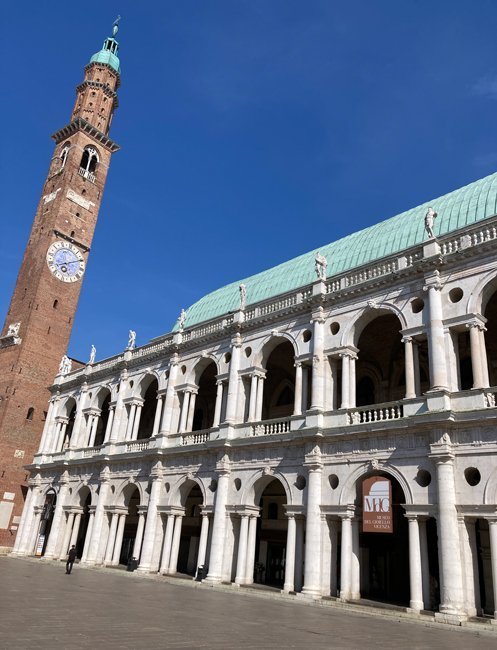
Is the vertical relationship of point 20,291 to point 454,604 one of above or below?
above

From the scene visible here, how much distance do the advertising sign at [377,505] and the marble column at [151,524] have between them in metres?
13.9

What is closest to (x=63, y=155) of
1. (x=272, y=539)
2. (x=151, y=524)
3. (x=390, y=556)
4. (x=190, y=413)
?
(x=190, y=413)

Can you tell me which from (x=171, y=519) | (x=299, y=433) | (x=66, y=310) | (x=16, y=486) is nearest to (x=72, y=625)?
(x=299, y=433)

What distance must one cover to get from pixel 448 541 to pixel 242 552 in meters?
10.6

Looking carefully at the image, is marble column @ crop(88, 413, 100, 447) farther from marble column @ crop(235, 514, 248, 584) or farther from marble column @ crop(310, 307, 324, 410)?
marble column @ crop(310, 307, 324, 410)

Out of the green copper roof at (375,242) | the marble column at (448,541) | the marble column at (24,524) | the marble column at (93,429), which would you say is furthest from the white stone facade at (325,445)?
the green copper roof at (375,242)

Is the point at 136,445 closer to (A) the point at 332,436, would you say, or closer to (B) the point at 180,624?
(A) the point at 332,436

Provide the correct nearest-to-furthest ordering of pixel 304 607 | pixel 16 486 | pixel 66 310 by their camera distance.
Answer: pixel 304 607 → pixel 16 486 → pixel 66 310

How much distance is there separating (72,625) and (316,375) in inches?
625

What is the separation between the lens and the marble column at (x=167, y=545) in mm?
29172

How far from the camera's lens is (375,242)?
2956cm

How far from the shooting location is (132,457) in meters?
33.2

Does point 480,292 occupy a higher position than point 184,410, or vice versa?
point 480,292

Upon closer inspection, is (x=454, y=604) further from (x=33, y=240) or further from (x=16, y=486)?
(x=33, y=240)
